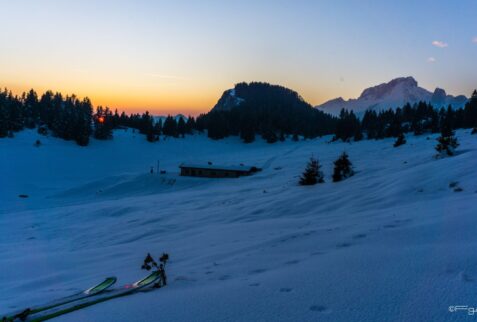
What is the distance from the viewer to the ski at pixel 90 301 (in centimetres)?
392

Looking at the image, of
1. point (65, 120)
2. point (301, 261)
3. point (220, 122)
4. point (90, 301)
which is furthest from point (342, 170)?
point (220, 122)

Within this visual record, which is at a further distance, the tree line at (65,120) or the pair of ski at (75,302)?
the tree line at (65,120)

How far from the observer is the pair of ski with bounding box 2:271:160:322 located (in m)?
3.95

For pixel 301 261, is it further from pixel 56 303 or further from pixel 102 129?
pixel 102 129

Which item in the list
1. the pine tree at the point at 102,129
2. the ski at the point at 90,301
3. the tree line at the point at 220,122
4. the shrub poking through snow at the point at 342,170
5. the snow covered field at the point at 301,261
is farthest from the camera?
the pine tree at the point at 102,129

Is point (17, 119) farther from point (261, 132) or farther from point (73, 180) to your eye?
point (261, 132)

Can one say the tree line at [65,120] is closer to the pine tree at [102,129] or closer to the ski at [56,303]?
the pine tree at [102,129]

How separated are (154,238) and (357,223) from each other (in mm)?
6971

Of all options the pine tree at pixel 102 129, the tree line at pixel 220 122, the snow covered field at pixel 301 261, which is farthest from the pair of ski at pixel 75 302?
the pine tree at pixel 102 129

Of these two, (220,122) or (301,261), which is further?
(220,122)

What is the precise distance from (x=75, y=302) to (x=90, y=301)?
290 millimetres

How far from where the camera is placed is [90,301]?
4336 millimetres

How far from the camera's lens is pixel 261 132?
111750 millimetres

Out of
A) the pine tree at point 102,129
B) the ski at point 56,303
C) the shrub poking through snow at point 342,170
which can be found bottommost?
the ski at point 56,303
